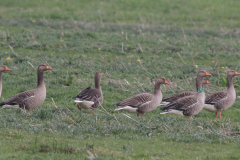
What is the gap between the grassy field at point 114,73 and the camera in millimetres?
8227

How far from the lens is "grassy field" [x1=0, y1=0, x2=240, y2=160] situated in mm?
8227

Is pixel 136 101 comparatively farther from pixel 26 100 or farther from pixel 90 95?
pixel 26 100

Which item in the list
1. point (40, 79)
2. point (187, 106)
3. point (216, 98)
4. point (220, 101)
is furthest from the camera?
point (216, 98)

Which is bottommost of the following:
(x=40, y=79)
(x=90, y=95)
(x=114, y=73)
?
(x=114, y=73)

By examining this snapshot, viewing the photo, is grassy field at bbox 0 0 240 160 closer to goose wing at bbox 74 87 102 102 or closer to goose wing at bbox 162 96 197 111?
goose wing at bbox 74 87 102 102

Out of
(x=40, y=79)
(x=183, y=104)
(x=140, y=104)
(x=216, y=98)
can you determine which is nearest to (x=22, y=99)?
(x=40, y=79)

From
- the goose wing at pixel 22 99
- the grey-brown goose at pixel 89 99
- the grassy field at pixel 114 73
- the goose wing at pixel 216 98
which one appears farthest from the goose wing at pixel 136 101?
the goose wing at pixel 22 99

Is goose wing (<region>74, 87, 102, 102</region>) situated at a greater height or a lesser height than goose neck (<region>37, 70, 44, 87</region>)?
lesser

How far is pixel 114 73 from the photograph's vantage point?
1653cm

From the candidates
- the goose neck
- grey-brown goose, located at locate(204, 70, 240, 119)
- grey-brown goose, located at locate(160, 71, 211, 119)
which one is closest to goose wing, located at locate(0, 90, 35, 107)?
the goose neck

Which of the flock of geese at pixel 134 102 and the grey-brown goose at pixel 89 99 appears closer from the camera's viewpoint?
the flock of geese at pixel 134 102

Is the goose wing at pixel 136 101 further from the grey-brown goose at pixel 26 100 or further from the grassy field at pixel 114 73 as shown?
the grey-brown goose at pixel 26 100

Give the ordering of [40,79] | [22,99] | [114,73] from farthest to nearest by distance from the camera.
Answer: [114,73] < [40,79] < [22,99]

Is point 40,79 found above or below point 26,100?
above
